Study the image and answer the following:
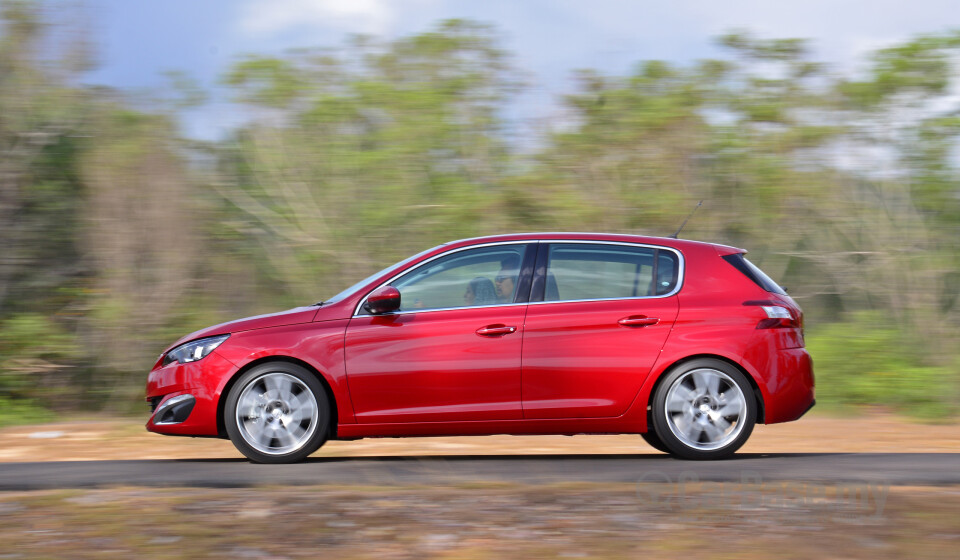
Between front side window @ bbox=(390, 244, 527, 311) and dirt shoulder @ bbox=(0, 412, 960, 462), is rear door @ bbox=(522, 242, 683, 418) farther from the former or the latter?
dirt shoulder @ bbox=(0, 412, 960, 462)

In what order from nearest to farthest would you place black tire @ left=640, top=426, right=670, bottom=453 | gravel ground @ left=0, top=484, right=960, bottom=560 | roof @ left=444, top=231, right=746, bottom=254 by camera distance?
gravel ground @ left=0, top=484, right=960, bottom=560 → roof @ left=444, top=231, right=746, bottom=254 → black tire @ left=640, top=426, right=670, bottom=453

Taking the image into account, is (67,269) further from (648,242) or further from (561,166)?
(648,242)

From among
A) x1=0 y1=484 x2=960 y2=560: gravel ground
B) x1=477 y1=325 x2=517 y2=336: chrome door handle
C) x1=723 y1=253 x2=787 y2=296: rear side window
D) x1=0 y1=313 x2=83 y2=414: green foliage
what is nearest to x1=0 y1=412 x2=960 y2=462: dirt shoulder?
x1=0 y1=313 x2=83 y2=414: green foliage

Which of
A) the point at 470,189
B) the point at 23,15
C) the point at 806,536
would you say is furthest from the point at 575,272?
the point at 23,15

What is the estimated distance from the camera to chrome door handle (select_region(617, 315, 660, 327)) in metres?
7.12

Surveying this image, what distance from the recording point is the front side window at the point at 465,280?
716 cm

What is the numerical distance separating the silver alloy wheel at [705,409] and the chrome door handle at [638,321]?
417 mm

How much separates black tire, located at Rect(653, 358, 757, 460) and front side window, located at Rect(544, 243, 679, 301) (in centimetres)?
62

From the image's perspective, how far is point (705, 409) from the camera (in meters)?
7.15

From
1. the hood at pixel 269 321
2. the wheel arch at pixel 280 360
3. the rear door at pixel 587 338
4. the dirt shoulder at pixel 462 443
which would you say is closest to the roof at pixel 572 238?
the rear door at pixel 587 338

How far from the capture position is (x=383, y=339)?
23.0ft

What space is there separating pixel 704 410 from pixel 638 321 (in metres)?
0.76

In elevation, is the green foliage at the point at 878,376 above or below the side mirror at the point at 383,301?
below

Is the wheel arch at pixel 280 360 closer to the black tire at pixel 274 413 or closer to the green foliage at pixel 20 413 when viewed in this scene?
the black tire at pixel 274 413
